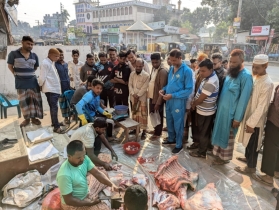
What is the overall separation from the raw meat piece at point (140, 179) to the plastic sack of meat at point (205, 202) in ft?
2.27

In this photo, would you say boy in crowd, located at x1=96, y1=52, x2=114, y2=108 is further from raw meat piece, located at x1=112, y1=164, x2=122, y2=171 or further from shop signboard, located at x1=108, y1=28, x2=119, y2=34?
shop signboard, located at x1=108, y1=28, x2=119, y2=34

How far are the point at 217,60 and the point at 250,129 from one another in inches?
60.9

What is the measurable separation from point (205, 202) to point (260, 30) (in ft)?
84.2

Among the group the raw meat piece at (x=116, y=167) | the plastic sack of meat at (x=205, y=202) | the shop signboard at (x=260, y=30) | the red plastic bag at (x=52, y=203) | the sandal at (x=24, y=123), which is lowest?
the raw meat piece at (x=116, y=167)

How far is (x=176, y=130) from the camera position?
4.08 metres

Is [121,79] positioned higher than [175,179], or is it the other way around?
[121,79]

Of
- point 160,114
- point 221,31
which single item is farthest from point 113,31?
point 160,114

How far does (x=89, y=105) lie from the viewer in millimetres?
4109

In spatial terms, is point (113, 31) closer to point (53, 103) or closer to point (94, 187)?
point (53, 103)

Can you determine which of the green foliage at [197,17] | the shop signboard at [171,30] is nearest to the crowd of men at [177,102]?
the shop signboard at [171,30]

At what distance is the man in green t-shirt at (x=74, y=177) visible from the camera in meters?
2.03

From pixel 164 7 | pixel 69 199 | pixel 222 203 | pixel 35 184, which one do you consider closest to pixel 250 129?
pixel 222 203

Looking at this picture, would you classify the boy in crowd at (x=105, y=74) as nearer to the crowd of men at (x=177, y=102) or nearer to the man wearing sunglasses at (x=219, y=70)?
the crowd of men at (x=177, y=102)

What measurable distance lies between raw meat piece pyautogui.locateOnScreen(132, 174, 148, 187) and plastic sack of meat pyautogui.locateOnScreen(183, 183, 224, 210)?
69 cm
